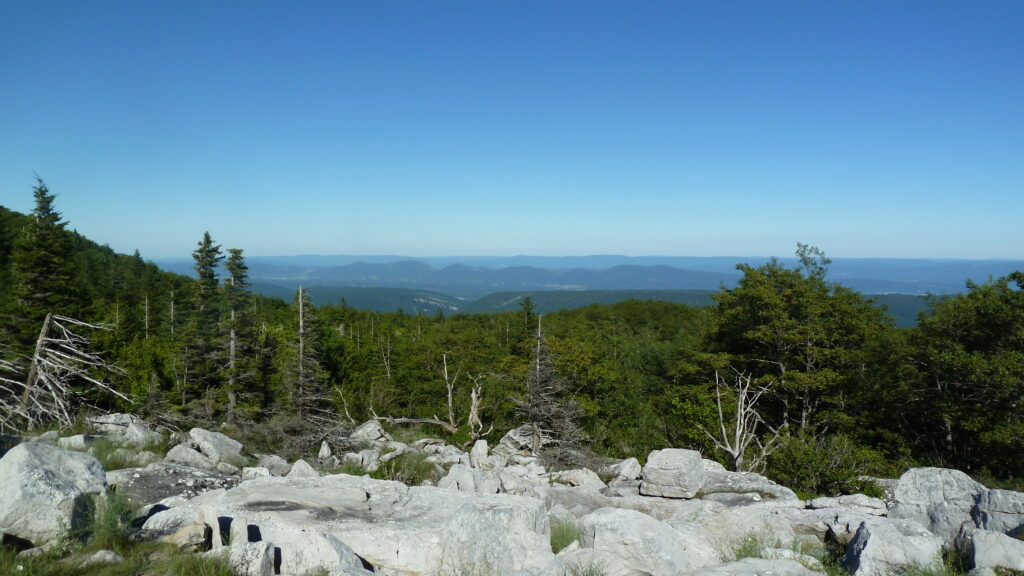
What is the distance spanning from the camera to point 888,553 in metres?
7.19

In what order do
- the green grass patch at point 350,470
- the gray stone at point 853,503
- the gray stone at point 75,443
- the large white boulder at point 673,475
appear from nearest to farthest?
the gray stone at point 75,443
the gray stone at point 853,503
the large white boulder at point 673,475
the green grass patch at point 350,470

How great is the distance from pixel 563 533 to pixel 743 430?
53.8 feet

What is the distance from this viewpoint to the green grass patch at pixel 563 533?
8.52m

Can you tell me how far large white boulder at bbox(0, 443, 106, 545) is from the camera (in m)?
5.75

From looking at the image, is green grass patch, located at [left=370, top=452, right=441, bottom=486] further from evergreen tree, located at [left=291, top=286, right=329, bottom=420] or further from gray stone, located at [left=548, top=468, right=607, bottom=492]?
evergreen tree, located at [left=291, top=286, right=329, bottom=420]

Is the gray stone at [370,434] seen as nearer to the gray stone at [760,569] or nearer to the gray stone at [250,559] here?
the gray stone at [250,559]

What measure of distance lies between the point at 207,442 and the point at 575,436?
54.6 feet

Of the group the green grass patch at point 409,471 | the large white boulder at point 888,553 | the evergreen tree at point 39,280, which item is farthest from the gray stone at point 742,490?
the evergreen tree at point 39,280

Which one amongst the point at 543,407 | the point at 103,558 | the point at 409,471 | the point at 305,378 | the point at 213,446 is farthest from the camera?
the point at 543,407

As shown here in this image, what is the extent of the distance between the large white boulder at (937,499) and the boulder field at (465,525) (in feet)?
0.11

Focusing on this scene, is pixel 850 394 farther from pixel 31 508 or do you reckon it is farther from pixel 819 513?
pixel 31 508

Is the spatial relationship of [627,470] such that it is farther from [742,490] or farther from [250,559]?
[250,559]

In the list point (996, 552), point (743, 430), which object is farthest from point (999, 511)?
point (743, 430)

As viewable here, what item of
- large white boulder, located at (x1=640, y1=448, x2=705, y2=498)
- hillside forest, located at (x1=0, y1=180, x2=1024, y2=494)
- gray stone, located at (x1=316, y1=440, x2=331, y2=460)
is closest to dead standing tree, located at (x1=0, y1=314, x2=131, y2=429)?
hillside forest, located at (x1=0, y1=180, x2=1024, y2=494)
